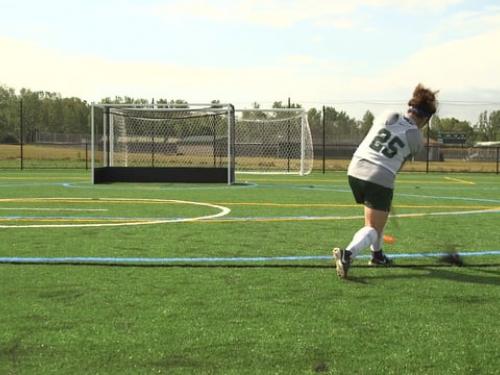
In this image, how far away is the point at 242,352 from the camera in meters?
3.71

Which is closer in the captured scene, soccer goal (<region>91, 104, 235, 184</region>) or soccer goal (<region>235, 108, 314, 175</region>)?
soccer goal (<region>91, 104, 235, 184</region>)

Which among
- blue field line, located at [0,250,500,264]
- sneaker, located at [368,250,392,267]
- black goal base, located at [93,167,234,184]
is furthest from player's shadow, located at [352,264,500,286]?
black goal base, located at [93,167,234,184]

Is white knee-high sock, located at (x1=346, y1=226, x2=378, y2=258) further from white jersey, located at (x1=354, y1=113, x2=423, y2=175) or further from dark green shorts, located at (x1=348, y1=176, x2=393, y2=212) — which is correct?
white jersey, located at (x1=354, y1=113, x2=423, y2=175)

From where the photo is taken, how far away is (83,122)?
68062mm

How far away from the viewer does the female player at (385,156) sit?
596 cm

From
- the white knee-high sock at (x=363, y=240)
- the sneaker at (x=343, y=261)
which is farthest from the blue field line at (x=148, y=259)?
the sneaker at (x=343, y=261)

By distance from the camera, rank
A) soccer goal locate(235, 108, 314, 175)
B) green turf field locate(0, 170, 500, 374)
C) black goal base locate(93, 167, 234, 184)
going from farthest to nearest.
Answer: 1. soccer goal locate(235, 108, 314, 175)
2. black goal base locate(93, 167, 234, 184)
3. green turf field locate(0, 170, 500, 374)

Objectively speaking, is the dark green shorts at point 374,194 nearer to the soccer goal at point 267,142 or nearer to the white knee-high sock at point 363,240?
the white knee-high sock at point 363,240

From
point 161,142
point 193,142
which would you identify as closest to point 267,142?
point 193,142

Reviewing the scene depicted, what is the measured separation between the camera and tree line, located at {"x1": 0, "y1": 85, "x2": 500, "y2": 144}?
123 feet

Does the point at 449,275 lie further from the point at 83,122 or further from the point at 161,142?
the point at 83,122

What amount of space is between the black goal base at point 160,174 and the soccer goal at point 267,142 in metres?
8.55

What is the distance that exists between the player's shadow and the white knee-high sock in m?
0.27

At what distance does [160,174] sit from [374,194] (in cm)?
1621
